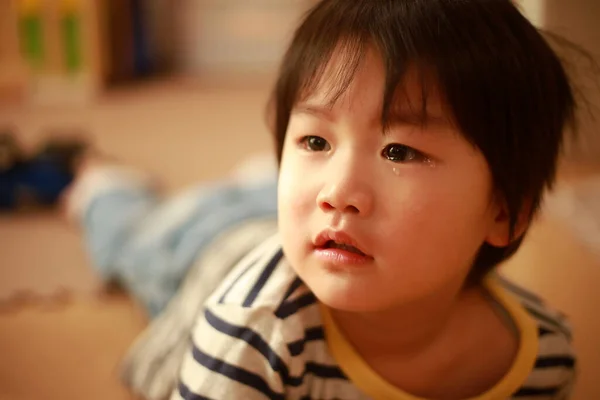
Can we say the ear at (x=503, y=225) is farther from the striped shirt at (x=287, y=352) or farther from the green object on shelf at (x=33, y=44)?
the green object on shelf at (x=33, y=44)

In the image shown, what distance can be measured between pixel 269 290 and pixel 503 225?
0.23 metres

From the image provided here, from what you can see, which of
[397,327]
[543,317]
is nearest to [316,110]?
[397,327]

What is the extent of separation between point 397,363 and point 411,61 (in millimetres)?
308

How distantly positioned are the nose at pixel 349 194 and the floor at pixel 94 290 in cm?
48

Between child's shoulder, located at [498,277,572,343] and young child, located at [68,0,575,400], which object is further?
child's shoulder, located at [498,277,572,343]

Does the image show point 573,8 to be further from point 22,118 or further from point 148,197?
point 22,118

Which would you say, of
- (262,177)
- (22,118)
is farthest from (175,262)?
(22,118)

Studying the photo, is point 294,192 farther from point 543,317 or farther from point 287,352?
point 543,317

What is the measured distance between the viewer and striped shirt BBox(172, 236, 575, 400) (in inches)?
25.3

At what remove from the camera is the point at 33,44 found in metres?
2.64

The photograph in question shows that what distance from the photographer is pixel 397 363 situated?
720 mm

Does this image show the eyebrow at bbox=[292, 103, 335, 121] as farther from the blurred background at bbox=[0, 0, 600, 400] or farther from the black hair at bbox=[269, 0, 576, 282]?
the blurred background at bbox=[0, 0, 600, 400]

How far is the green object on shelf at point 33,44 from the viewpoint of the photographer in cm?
262

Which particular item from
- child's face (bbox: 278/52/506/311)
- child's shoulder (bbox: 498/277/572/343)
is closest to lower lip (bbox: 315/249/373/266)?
child's face (bbox: 278/52/506/311)
